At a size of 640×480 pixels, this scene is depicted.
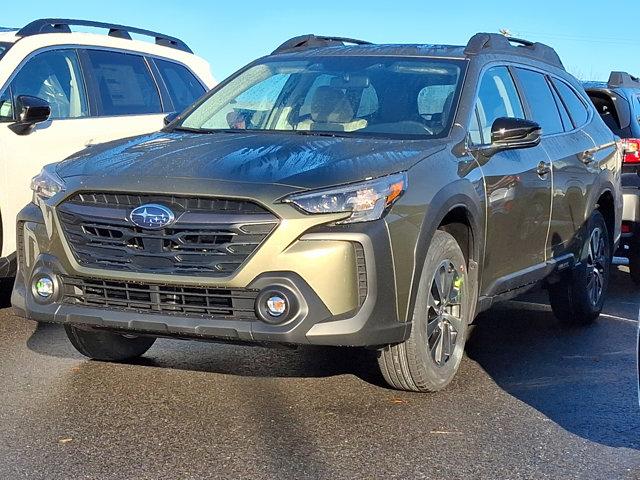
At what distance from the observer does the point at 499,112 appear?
6246 mm

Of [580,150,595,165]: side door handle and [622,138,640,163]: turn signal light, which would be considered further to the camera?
[622,138,640,163]: turn signal light

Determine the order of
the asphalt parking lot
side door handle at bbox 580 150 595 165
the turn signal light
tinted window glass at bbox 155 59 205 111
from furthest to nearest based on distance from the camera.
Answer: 1. the turn signal light
2. tinted window glass at bbox 155 59 205 111
3. side door handle at bbox 580 150 595 165
4. the asphalt parking lot

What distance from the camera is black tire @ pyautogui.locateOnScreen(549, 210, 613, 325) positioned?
721cm

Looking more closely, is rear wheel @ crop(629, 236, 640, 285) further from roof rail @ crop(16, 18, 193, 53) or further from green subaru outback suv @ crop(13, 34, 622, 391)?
roof rail @ crop(16, 18, 193, 53)

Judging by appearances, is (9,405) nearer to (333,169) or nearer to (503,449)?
(333,169)

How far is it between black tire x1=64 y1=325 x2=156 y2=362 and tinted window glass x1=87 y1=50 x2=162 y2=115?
2487mm

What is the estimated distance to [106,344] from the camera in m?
5.79

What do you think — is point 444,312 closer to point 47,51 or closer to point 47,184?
point 47,184

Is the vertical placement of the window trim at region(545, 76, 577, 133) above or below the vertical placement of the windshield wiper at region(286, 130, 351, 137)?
below

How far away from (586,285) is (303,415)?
9.82 ft

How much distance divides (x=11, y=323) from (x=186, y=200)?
9.25ft

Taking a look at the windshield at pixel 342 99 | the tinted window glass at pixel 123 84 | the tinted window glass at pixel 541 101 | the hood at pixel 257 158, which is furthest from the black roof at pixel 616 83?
the hood at pixel 257 158

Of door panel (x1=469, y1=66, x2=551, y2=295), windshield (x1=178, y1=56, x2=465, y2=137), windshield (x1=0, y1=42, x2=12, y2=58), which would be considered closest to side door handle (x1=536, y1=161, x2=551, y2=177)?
door panel (x1=469, y1=66, x2=551, y2=295)

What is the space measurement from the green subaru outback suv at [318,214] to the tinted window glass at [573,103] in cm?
81
